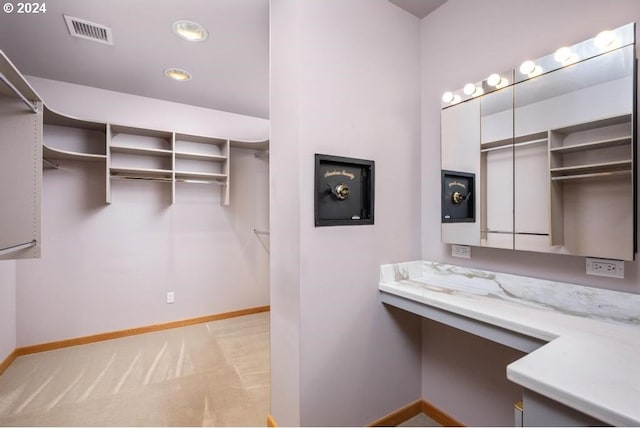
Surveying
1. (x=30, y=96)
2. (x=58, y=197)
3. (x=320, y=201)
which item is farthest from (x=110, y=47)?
(x=320, y=201)

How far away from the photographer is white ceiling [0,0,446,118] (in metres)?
1.84

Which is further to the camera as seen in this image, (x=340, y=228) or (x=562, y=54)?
(x=340, y=228)

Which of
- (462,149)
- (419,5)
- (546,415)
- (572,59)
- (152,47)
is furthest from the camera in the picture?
(152,47)

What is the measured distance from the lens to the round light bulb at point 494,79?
5.09 feet

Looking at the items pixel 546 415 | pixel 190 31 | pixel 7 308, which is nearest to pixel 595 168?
pixel 546 415

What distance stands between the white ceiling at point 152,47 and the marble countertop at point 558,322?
1795mm

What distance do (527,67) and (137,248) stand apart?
12.3 feet

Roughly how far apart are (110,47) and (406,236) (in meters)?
2.70

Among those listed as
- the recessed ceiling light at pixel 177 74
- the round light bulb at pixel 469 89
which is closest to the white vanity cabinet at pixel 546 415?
the round light bulb at pixel 469 89

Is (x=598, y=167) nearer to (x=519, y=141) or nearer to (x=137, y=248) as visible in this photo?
(x=519, y=141)

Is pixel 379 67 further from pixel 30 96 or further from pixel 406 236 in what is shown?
pixel 30 96

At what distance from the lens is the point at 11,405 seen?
1991mm

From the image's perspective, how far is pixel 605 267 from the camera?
1206 millimetres

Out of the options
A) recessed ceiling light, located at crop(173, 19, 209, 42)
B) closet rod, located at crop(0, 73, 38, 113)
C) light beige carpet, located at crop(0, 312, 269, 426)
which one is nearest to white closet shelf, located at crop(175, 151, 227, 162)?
recessed ceiling light, located at crop(173, 19, 209, 42)
